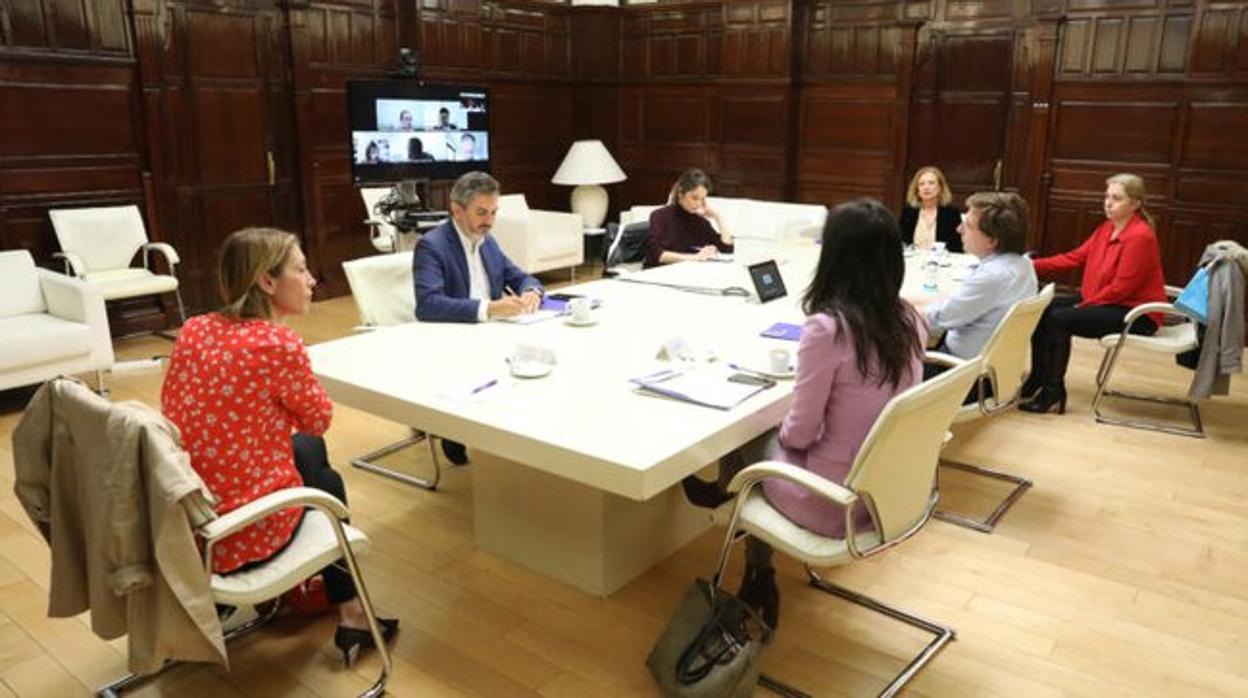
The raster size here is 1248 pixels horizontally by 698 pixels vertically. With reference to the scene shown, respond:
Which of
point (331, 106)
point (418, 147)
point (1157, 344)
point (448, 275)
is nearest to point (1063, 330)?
point (1157, 344)

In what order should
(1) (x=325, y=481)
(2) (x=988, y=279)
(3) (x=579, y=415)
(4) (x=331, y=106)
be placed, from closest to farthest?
(3) (x=579, y=415), (1) (x=325, y=481), (2) (x=988, y=279), (4) (x=331, y=106)

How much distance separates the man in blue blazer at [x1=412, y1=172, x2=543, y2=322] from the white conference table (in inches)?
2.6

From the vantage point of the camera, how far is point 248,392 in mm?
1945

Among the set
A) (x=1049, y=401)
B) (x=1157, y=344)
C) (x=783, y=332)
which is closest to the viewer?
(x=783, y=332)

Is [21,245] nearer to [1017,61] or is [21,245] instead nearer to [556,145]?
[556,145]

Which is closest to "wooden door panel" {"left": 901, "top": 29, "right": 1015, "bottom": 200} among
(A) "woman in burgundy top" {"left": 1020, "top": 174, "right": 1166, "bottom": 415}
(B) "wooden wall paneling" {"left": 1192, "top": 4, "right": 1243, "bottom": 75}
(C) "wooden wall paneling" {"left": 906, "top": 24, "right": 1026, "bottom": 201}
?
(C) "wooden wall paneling" {"left": 906, "top": 24, "right": 1026, "bottom": 201}

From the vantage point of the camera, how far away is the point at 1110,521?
3.23m

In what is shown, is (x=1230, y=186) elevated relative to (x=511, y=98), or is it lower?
lower

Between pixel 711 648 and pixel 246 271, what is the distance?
1.36 m

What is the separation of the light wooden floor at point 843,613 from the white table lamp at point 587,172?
16.1 ft

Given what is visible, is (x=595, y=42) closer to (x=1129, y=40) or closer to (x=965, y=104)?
(x=965, y=104)

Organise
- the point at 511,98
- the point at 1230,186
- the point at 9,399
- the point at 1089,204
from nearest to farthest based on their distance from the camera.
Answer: the point at 9,399 → the point at 1230,186 → the point at 1089,204 → the point at 511,98

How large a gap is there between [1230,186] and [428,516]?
18.1 feet

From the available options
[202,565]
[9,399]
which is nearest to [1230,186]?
[202,565]
